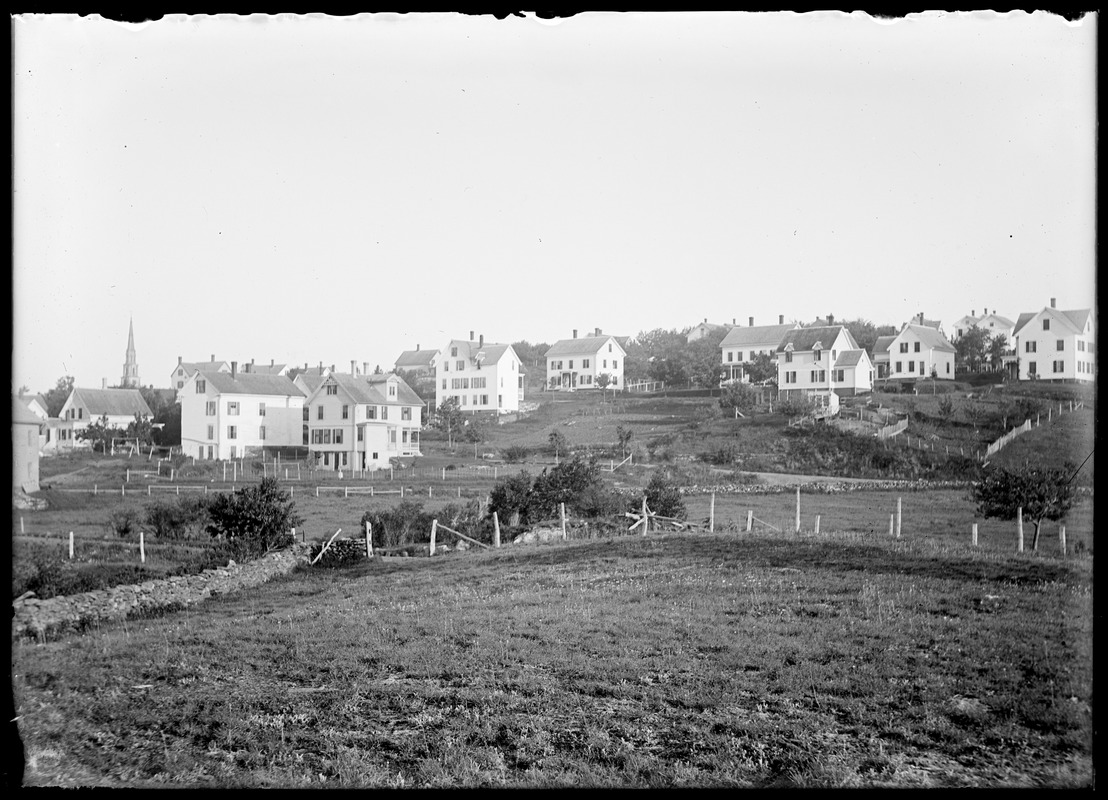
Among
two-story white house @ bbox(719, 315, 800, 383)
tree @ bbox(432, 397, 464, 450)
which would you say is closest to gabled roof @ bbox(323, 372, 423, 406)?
tree @ bbox(432, 397, 464, 450)

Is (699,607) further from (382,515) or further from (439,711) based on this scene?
(382,515)

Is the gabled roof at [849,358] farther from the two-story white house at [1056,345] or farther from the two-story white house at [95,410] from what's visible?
the two-story white house at [95,410]

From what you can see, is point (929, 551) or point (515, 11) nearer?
point (515, 11)

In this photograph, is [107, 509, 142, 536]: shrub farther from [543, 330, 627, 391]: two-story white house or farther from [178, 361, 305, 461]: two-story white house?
[543, 330, 627, 391]: two-story white house

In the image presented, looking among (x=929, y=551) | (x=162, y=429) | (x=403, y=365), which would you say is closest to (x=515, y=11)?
(x=403, y=365)

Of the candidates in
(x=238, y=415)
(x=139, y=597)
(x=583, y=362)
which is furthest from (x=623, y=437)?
(x=139, y=597)

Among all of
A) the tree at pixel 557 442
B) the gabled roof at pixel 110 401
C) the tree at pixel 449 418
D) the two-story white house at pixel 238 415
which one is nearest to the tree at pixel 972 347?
the tree at pixel 557 442
